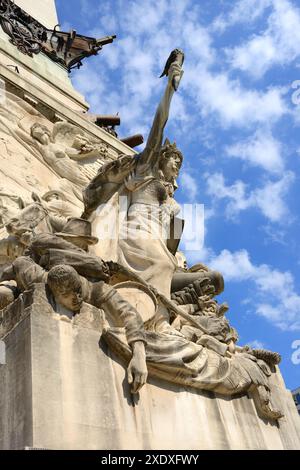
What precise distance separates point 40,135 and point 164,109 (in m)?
2.59

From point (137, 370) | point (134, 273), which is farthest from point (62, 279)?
point (134, 273)

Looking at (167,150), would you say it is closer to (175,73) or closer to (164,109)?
(164,109)

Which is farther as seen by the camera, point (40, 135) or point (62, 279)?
point (40, 135)

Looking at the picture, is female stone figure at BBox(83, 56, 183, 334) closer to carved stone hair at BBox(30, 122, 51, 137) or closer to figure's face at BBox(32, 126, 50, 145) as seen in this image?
figure's face at BBox(32, 126, 50, 145)

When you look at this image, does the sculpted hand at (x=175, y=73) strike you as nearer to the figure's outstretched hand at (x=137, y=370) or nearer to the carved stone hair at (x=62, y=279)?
the carved stone hair at (x=62, y=279)

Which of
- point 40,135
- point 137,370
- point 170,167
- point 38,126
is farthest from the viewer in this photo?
point 38,126

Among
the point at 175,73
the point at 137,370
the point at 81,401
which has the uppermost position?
the point at 175,73

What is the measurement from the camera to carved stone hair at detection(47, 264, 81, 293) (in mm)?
4645

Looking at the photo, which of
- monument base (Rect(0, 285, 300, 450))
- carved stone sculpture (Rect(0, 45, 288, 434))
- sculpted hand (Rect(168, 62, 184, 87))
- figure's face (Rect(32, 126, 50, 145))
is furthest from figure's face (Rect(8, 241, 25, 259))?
figure's face (Rect(32, 126, 50, 145))

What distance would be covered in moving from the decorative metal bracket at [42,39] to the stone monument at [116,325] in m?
3.93

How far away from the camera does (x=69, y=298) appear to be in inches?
184

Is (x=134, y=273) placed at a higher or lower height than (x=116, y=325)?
higher

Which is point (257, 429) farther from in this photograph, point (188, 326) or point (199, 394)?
point (188, 326)

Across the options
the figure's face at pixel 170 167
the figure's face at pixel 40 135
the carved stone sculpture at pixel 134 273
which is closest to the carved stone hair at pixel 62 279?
the carved stone sculpture at pixel 134 273
